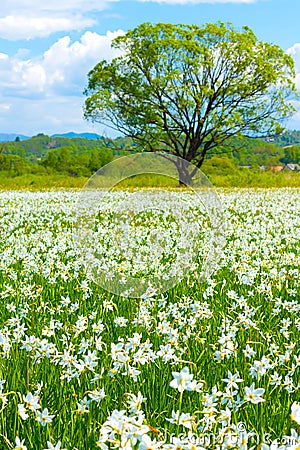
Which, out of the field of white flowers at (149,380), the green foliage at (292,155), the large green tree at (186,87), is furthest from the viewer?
the green foliage at (292,155)

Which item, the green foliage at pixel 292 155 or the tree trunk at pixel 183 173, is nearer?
the tree trunk at pixel 183 173

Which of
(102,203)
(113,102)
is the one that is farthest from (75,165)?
(102,203)

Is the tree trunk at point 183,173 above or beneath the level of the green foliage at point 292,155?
beneath

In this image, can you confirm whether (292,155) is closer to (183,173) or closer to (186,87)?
(186,87)

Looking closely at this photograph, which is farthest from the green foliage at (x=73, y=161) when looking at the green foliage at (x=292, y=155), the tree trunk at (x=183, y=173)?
the tree trunk at (x=183, y=173)

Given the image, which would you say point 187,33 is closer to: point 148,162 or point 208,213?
point 208,213

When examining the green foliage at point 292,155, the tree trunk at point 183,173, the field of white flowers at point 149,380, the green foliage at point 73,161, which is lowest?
the field of white flowers at point 149,380

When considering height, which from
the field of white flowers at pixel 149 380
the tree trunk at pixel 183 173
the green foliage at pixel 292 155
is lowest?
the field of white flowers at pixel 149 380

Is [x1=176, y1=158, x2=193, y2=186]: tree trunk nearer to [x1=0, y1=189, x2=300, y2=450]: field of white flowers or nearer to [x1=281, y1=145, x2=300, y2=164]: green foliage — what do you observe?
[x1=0, y1=189, x2=300, y2=450]: field of white flowers

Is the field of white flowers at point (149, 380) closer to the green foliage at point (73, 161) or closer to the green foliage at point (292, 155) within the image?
the green foliage at point (73, 161)

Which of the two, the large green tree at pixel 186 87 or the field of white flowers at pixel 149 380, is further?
the large green tree at pixel 186 87

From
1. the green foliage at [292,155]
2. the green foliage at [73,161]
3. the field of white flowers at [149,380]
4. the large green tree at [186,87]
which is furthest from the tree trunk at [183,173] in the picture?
the green foliage at [292,155]

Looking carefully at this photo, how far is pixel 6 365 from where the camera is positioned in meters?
3.72

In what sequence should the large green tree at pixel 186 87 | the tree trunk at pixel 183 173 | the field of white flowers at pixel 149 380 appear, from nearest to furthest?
the field of white flowers at pixel 149 380 → the tree trunk at pixel 183 173 → the large green tree at pixel 186 87
